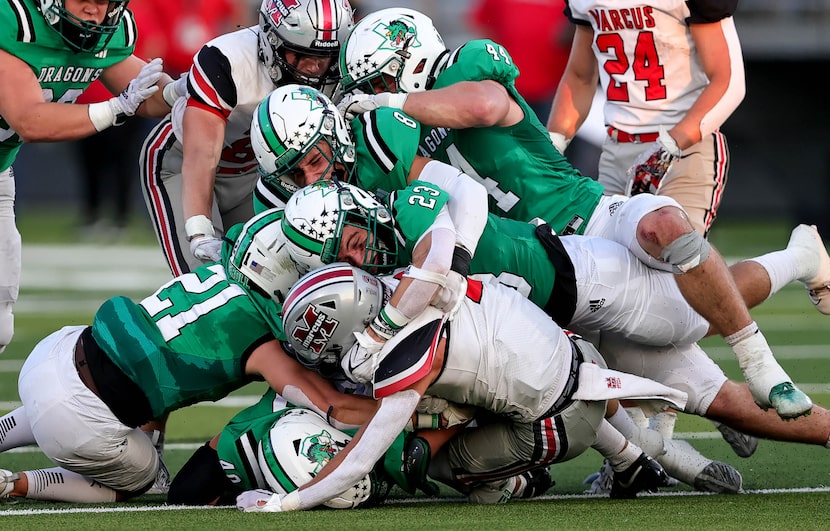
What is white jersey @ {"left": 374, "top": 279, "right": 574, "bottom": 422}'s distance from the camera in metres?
4.02

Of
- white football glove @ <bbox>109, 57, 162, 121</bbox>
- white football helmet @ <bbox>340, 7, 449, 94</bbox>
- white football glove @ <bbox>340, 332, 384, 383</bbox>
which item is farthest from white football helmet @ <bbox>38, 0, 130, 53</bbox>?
white football glove @ <bbox>340, 332, 384, 383</bbox>

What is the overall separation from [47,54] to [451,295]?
2220 millimetres

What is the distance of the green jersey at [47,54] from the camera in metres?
5.13

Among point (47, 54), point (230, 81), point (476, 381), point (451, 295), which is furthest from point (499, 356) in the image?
point (47, 54)

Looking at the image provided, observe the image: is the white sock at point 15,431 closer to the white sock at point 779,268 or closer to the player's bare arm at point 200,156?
the player's bare arm at point 200,156

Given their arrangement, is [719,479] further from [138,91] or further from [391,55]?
[138,91]

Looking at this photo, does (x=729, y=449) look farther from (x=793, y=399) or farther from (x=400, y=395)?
(x=400, y=395)

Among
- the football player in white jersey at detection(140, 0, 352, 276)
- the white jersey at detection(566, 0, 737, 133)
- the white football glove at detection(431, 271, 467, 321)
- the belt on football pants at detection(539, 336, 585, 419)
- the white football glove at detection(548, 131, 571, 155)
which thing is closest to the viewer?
the white football glove at detection(431, 271, 467, 321)

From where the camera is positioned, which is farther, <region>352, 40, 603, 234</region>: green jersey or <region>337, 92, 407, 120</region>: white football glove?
<region>352, 40, 603, 234</region>: green jersey

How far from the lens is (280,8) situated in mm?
4996

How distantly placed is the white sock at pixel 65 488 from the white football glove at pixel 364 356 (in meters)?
1.10

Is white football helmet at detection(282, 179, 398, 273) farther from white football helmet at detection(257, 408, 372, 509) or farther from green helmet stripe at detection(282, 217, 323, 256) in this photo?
white football helmet at detection(257, 408, 372, 509)

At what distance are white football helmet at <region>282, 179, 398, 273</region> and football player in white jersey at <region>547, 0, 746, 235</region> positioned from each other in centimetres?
148

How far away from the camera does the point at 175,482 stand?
433cm
